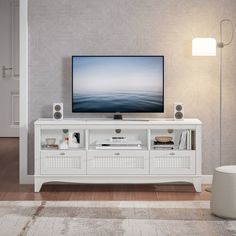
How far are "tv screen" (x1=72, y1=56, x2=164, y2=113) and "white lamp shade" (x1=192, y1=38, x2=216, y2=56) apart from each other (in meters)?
0.39

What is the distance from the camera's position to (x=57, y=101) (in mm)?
6438

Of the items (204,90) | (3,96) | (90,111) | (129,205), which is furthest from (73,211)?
(3,96)

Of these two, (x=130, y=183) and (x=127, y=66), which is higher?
(x=127, y=66)

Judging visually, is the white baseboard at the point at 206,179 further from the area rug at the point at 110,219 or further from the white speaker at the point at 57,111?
the white speaker at the point at 57,111

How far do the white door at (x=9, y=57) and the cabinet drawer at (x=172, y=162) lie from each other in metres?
4.51

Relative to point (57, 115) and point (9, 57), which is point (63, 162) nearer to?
point (57, 115)

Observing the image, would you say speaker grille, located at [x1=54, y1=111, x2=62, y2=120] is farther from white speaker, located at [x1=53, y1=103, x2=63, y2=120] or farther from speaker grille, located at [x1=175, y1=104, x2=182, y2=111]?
speaker grille, located at [x1=175, y1=104, x2=182, y2=111]

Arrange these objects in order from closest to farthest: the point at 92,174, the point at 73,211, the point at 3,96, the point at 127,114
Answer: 1. the point at 73,211
2. the point at 92,174
3. the point at 127,114
4. the point at 3,96

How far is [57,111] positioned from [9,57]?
4125mm

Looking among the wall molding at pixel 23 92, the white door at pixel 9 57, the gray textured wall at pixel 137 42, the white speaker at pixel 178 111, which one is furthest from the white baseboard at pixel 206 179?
the white door at pixel 9 57

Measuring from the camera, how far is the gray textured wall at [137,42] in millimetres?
6379

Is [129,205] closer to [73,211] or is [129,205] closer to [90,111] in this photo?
[73,211]

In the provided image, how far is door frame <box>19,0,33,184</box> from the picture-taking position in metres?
6.37

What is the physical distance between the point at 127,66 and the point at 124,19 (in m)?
0.49
